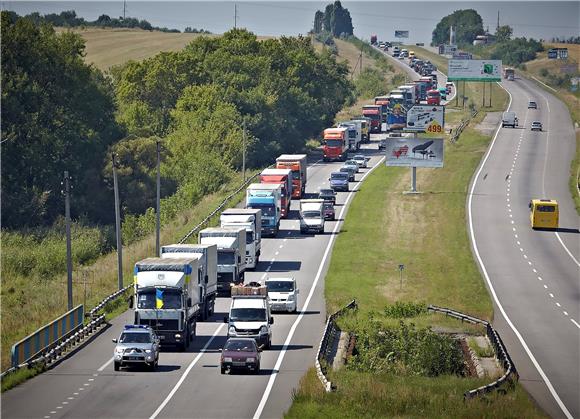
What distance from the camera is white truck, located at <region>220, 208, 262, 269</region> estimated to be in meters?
77.4

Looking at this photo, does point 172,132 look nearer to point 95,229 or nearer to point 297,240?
point 95,229

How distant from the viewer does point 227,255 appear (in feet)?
227

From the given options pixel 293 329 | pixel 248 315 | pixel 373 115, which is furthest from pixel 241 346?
pixel 373 115

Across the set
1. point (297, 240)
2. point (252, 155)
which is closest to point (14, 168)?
point (252, 155)

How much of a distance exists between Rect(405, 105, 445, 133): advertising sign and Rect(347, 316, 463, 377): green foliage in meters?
65.3

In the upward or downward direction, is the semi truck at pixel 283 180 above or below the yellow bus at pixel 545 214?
above

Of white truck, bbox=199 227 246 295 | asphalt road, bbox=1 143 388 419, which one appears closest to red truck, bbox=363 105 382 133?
white truck, bbox=199 227 246 295

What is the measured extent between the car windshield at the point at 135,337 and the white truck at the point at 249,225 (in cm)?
2791

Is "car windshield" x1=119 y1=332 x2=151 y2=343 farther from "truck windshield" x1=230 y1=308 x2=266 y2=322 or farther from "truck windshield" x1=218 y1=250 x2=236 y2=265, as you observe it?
"truck windshield" x1=218 y1=250 x2=236 y2=265

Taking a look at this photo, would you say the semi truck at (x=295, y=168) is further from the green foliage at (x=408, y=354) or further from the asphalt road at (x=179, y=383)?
the green foliage at (x=408, y=354)

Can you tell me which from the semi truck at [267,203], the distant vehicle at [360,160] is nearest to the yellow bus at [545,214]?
the semi truck at [267,203]

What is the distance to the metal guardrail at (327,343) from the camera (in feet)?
149

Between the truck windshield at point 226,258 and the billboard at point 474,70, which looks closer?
the truck windshield at point 226,258

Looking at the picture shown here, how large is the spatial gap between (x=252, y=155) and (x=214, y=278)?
80.7m
